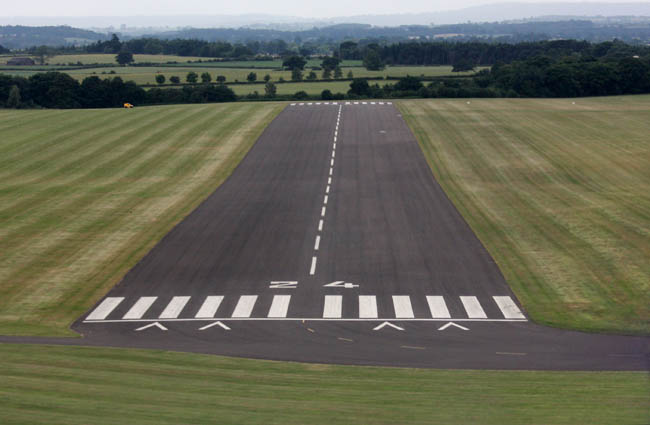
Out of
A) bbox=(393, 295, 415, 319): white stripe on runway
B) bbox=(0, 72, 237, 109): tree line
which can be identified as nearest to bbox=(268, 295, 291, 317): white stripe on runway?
bbox=(393, 295, 415, 319): white stripe on runway

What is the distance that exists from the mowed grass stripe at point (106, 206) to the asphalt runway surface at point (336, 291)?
3611mm

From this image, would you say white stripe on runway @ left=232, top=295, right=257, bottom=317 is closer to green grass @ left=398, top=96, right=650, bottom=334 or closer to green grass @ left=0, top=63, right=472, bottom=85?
green grass @ left=398, top=96, right=650, bottom=334

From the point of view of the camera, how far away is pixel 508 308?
27.7 meters

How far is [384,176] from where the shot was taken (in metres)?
53.6

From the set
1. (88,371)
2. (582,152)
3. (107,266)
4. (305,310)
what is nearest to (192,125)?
(582,152)

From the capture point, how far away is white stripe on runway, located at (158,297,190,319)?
2720 centimetres

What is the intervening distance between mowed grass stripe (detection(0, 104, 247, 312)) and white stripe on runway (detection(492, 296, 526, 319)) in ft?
58.5

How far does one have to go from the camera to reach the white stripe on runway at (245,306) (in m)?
27.2

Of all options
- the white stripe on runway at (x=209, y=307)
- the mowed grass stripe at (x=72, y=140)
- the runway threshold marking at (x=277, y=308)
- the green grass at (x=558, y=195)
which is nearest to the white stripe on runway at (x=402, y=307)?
the runway threshold marking at (x=277, y=308)

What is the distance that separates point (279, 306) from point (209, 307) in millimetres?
2646

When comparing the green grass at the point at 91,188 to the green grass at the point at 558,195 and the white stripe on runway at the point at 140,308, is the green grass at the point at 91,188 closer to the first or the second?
the white stripe on runway at the point at 140,308

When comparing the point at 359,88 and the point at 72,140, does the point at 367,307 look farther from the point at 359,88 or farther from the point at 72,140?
the point at 359,88

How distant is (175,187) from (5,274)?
20747 millimetres

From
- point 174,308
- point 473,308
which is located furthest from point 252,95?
point 473,308
